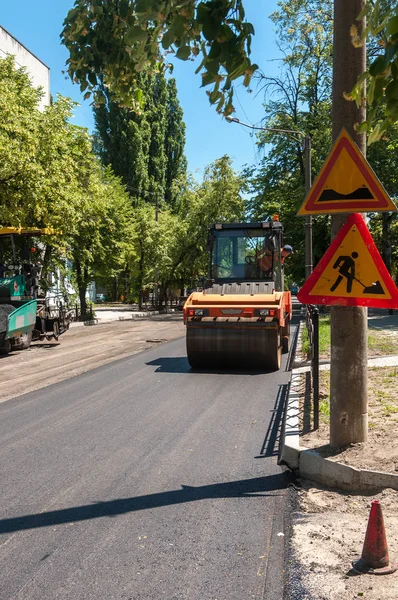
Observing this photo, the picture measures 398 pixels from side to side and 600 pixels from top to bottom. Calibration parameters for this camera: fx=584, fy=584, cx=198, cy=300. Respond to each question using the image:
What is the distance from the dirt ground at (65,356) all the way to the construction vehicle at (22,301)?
0.50 meters

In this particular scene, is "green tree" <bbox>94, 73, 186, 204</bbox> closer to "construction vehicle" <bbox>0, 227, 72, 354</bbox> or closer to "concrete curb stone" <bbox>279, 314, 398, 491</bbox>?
"construction vehicle" <bbox>0, 227, 72, 354</bbox>

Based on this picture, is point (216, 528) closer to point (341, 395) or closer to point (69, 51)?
point (341, 395)

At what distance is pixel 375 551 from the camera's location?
3.38 m

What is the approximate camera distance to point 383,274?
16.3 feet

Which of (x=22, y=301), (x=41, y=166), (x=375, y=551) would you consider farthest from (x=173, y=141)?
(x=375, y=551)

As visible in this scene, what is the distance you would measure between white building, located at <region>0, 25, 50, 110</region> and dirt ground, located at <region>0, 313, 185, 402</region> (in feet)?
52.6

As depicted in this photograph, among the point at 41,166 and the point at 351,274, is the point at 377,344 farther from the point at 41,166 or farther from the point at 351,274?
the point at 41,166

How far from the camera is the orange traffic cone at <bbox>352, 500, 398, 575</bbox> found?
3.33 m

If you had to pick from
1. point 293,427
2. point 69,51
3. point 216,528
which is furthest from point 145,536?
point 69,51

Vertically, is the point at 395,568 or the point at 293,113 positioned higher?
the point at 293,113

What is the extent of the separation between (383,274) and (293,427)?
2237 mm

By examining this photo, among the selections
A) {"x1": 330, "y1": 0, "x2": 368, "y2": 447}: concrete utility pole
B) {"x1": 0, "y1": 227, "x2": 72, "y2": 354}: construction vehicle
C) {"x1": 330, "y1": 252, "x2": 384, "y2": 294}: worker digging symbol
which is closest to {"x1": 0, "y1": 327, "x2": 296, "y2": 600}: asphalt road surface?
{"x1": 330, "y1": 0, "x2": 368, "y2": 447}: concrete utility pole

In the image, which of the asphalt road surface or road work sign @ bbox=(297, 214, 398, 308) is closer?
the asphalt road surface

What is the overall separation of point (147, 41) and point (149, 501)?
3.84 metres
